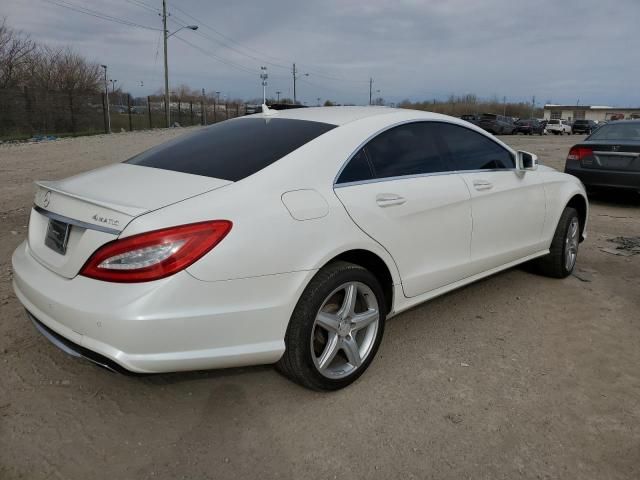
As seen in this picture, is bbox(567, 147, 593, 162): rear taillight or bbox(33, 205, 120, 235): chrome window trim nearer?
bbox(33, 205, 120, 235): chrome window trim

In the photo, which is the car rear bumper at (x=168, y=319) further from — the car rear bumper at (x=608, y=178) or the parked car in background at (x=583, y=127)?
the parked car in background at (x=583, y=127)

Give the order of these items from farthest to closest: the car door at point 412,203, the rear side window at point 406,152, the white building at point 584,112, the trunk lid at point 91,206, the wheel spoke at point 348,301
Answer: the white building at point 584,112 < the rear side window at point 406,152 < the car door at point 412,203 < the wheel spoke at point 348,301 < the trunk lid at point 91,206

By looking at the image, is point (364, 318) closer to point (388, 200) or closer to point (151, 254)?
point (388, 200)

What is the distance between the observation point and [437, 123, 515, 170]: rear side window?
3799mm

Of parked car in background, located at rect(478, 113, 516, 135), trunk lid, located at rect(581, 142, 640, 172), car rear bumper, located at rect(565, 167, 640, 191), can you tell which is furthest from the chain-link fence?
parked car in background, located at rect(478, 113, 516, 135)

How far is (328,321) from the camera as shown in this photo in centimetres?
284

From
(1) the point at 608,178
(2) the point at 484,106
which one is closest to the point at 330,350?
(1) the point at 608,178

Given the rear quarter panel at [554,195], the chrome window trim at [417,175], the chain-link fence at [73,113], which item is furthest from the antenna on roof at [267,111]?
the chain-link fence at [73,113]

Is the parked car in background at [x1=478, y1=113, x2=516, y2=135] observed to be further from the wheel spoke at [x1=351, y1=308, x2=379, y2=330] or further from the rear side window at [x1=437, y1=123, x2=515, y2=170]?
the wheel spoke at [x1=351, y1=308, x2=379, y2=330]

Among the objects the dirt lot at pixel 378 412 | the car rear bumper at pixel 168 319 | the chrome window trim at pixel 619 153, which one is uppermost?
the chrome window trim at pixel 619 153

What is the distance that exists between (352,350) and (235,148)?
4.50ft

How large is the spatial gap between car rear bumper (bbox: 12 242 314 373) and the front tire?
0.36 feet

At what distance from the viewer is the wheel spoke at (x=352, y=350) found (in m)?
2.96

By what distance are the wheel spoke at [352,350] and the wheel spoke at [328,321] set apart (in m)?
0.13
